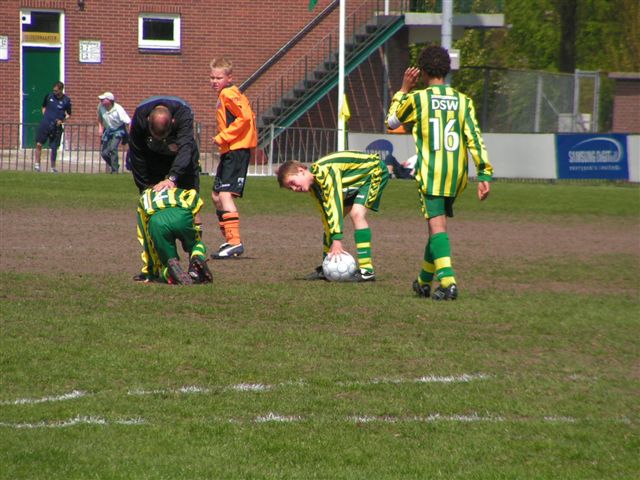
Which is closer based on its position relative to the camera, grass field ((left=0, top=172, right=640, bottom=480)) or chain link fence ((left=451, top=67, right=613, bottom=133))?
grass field ((left=0, top=172, right=640, bottom=480))

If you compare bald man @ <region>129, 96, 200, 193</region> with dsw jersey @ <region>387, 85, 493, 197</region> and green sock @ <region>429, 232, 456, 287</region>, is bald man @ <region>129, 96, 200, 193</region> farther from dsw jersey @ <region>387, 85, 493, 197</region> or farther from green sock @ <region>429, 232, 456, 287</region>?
green sock @ <region>429, 232, 456, 287</region>

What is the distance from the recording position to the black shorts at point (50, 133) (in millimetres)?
27641

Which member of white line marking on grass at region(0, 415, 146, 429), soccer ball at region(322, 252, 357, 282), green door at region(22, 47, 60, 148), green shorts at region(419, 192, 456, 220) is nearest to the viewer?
white line marking on grass at region(0, 415, 146, 429)

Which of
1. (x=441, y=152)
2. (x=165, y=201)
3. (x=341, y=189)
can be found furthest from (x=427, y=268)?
(x=165, y=201)

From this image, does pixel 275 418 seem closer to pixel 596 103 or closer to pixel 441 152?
pixel 441 152

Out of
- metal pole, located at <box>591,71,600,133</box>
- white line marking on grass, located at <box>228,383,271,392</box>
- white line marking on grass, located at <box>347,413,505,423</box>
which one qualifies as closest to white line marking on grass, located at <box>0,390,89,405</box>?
white line marking on grass, located at <box>228,383,271,392</box>

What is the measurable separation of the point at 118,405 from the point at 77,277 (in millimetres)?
4635

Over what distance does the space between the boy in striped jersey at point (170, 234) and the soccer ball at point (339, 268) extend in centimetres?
106

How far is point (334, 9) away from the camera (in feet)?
114

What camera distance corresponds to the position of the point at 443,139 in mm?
9906

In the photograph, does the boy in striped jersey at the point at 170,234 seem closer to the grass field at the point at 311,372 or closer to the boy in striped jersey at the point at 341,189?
the grass field at the point at 311,372

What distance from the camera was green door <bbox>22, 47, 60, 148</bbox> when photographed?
32.2 meters

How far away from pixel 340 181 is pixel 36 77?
22982 millimetres

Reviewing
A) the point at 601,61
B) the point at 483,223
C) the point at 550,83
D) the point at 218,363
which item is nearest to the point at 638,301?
the point at 218,363
